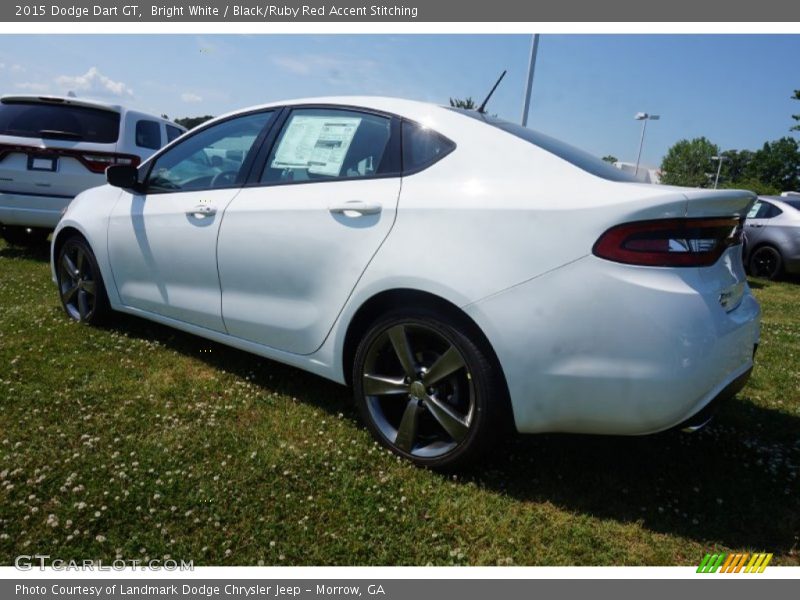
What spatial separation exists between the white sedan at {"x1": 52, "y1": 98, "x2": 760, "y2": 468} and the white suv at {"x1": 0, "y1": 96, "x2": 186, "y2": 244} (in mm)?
3789

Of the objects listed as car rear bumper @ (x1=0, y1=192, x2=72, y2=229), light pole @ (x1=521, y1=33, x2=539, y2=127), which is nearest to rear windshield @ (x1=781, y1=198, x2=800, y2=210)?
light pole @ (x1=521, y1=33, x2=539, y2=127)

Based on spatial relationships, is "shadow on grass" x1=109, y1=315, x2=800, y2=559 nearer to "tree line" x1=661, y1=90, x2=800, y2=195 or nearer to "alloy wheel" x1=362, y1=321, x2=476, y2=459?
"alloy wheel" x1=362, y1=321, x2=476, y2=459

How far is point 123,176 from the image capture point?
13.0ft

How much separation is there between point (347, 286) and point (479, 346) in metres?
0.71

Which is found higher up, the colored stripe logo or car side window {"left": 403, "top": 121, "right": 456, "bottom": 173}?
car side window {"left": 403, "top": 121, "right": 456, "bottom": 173}

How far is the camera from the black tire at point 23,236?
26.8 ft

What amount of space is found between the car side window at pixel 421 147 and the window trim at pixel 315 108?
0.03 meters

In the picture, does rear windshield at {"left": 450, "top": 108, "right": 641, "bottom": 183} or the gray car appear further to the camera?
the gray car

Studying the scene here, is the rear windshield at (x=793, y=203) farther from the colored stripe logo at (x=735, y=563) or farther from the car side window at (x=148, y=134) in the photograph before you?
the car side window at (x=148, y=134)

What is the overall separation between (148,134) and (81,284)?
370cm

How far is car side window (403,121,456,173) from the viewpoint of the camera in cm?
271

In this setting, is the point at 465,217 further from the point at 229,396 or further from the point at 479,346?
the point at 229,396

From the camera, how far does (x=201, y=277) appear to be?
11.7 ft

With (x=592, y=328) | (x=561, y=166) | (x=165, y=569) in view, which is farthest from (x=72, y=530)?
(x=561, y=166)
